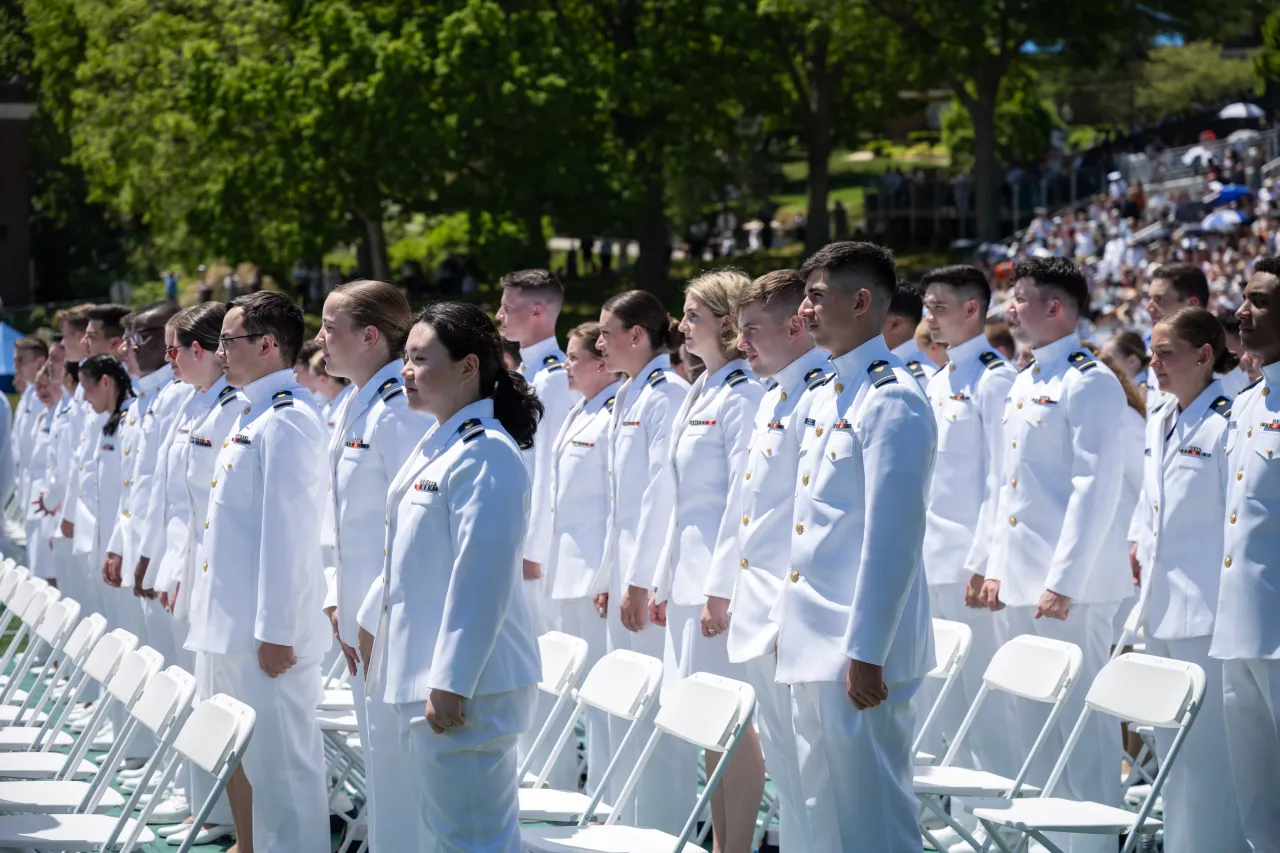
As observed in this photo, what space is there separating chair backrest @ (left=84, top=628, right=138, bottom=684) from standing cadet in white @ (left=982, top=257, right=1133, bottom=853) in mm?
3320

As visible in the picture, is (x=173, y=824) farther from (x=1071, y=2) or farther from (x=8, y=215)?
(x=8, y=215)

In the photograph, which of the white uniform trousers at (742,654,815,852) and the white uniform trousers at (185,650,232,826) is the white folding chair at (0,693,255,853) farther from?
the white uniform trousers at (742,654,815,852)

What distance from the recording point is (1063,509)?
6.25 m

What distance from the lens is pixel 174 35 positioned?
3591cm

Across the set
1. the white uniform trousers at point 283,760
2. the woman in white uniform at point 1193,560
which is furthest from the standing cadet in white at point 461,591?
the woman in white uniform at point 1193,560

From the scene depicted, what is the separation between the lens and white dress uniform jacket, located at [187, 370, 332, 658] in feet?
18.1

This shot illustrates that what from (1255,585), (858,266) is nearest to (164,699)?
(858,266)

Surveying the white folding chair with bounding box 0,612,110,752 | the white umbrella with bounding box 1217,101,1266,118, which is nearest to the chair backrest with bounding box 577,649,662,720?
the white folding chair with bounding box 0,612,110,752

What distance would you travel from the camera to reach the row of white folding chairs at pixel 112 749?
4.86 meters

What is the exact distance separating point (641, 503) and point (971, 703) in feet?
5.33

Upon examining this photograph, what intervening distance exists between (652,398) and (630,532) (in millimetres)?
567

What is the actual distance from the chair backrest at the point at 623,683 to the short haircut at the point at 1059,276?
7.57ft

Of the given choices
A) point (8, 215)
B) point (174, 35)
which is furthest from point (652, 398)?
point (8, 215)

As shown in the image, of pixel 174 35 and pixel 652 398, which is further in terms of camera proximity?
pixel 174 35
